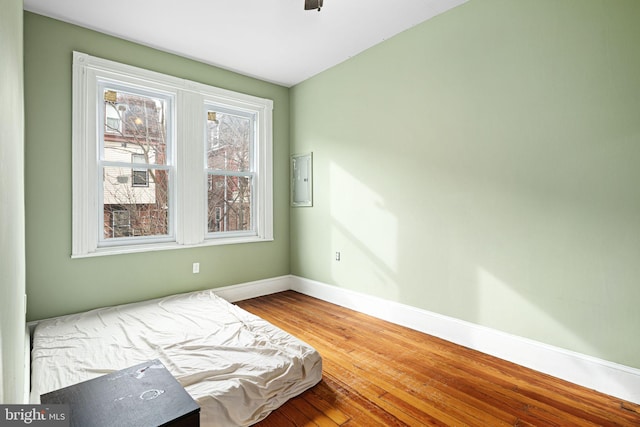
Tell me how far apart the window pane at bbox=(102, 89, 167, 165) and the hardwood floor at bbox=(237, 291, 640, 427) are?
8.51ft

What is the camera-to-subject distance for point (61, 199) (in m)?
2.89

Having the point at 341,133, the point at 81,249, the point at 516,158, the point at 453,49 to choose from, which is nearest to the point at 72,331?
the point at 81,249

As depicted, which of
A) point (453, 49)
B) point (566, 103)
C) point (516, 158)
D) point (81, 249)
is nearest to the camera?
point (566, 103)

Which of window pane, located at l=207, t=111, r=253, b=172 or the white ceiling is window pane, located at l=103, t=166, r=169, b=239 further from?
the white ceiling

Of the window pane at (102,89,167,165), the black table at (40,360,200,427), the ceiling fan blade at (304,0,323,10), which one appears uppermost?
the ceiling fan blade at (304,0,323,10)

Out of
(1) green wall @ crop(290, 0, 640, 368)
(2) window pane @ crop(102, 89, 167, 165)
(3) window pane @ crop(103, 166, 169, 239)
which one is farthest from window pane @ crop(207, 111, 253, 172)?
(1) green wall @ crop(290, 0, 640, 368)

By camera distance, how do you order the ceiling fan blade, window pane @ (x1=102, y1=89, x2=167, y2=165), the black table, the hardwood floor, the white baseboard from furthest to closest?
window pane @ (x1=102, y1=89, x2=167, y2=165), the ceiling fan blade, the white baseboard, the hardwood floor, the black table

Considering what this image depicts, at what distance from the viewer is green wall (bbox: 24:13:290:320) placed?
2.74m

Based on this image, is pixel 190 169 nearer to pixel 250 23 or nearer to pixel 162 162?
pixel 162 162

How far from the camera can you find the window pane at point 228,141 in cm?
392

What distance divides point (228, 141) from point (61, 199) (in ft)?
6.05

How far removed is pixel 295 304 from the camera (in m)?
3.85

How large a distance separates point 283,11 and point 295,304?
121 inches

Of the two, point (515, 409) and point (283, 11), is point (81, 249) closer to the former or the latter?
point (283, 11)
